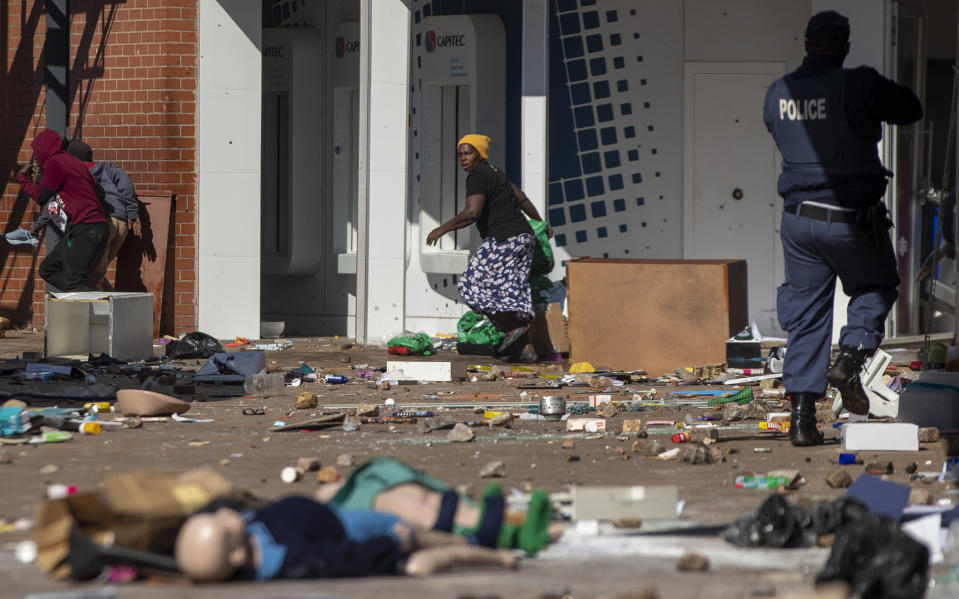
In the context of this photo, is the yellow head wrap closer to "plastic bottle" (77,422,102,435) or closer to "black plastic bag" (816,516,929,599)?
"plastic bottle" (77,422,102,435)

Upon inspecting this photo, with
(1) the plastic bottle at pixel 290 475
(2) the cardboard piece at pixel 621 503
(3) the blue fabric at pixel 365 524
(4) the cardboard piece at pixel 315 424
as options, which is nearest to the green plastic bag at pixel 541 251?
(4) the cardboard piece at pixel 315 424

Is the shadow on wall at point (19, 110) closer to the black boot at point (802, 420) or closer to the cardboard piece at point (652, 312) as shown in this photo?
the cardboard piece at point (652, 312)

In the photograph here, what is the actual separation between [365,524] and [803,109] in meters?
3.57

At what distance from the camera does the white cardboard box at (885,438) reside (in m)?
6.45

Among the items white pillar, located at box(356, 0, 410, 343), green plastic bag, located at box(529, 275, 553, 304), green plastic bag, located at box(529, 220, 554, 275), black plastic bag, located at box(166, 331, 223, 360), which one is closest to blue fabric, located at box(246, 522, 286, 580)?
black plastic bag, located at box(166, 331, 223, 360)

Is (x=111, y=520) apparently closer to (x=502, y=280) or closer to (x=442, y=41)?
(x=502, y=280)

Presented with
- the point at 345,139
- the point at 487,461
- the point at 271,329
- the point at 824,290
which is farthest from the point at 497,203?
the point at 487,461

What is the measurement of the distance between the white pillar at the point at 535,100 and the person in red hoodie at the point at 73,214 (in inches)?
168

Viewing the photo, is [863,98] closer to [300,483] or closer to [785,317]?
[785,317]

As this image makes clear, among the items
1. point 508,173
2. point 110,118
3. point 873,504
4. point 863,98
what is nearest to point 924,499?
point 873,504

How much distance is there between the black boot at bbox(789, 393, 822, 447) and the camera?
661 centimetres

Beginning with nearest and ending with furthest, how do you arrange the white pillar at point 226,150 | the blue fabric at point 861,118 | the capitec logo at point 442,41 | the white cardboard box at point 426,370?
1. the blue fabric at point 861,118
2. the white cardboard box at point 426,370
3. the white pillar at point 226,150
4. the capitec logo at point 442,41

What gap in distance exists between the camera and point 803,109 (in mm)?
6543

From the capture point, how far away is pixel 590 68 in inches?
566
